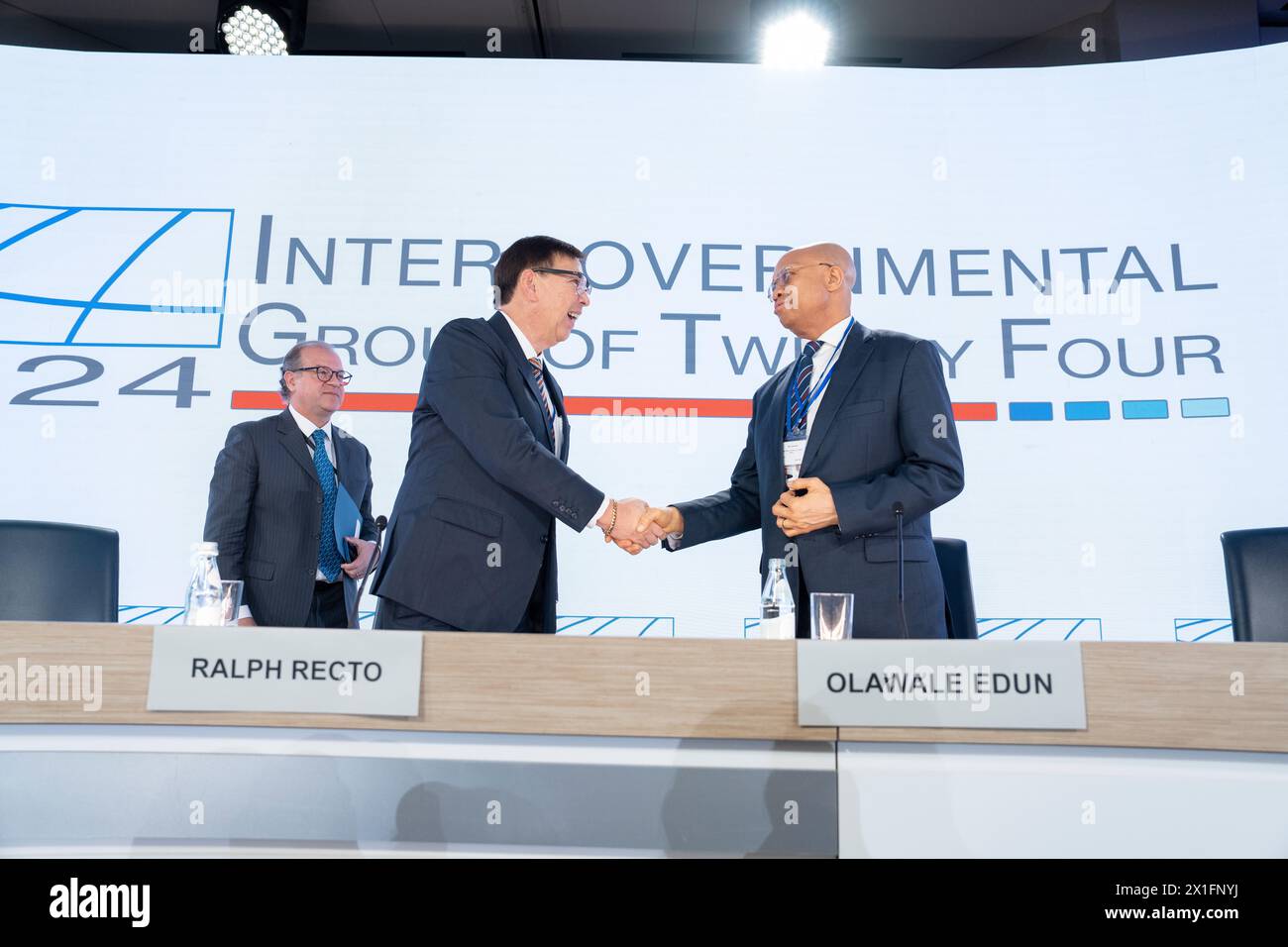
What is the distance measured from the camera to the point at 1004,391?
3.84 meters

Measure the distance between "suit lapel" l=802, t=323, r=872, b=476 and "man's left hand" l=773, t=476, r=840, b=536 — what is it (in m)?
0.18

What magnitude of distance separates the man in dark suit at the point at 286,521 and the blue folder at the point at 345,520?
0.01m

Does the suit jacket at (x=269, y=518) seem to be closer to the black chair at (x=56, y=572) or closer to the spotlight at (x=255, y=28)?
the black chair at (x=56, y=572)

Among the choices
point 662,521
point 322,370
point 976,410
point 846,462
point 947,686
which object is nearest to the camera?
point 947,686

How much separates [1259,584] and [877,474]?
1053mm

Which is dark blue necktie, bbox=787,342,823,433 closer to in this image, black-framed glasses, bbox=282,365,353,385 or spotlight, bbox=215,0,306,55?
black-framed glasses, bbox=282,365,353,385

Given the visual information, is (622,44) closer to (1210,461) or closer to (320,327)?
(320,327)

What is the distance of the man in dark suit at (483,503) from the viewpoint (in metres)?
2.10

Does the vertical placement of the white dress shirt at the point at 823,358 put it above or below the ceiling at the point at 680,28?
below

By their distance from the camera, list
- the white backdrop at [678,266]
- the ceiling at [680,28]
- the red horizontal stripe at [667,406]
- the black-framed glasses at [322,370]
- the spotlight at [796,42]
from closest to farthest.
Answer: the black-framed glasses at [322,370] < the white backdrop at [678,266] < the red horizontal stripe at [667,406] < the spotlight at [796,42] < the ceiling at [680,28]

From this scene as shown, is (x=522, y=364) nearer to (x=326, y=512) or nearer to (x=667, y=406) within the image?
(x=326, y=512)

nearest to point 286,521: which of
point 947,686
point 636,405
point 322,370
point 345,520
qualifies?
point 345,520

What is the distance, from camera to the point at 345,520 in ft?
10.0

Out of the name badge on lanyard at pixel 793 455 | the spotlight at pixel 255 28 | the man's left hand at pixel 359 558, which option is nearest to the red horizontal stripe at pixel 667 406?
the man's left hand at pixel 359 558
